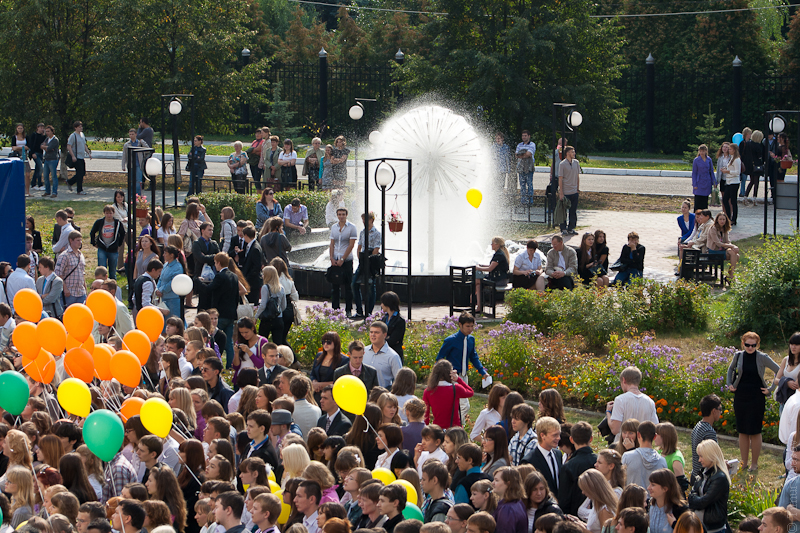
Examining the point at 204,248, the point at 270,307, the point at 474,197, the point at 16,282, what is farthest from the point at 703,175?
the point at 16,282

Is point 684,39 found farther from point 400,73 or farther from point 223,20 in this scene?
point 223,20

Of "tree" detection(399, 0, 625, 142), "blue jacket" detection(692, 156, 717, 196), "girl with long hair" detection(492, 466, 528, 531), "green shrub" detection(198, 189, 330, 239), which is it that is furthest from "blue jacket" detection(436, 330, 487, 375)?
"tree" detection(399, 0, 625, 142)

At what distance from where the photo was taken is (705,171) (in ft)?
65.7

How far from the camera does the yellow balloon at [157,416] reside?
24.5 ft

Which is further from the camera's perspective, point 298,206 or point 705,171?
point 705,171

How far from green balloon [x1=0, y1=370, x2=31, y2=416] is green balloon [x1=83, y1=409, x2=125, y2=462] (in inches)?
40.9

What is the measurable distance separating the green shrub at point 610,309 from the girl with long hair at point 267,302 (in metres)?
3.33

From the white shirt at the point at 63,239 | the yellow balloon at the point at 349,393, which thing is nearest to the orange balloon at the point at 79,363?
the yellow balloon at the point at 349,393

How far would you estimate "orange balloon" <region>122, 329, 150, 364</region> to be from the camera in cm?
938

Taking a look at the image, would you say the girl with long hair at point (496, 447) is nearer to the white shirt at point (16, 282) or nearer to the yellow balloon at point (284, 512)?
the yellow balloon at point (284, 512)

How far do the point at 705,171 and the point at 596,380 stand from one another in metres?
9.96

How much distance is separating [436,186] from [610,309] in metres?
5.23

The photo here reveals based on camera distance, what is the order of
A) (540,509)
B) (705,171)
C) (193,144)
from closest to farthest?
Result: 1. (540,509)
2. (705,171)
3. (193,144)

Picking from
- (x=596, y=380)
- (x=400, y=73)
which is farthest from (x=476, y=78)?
(x=596, y=380)
